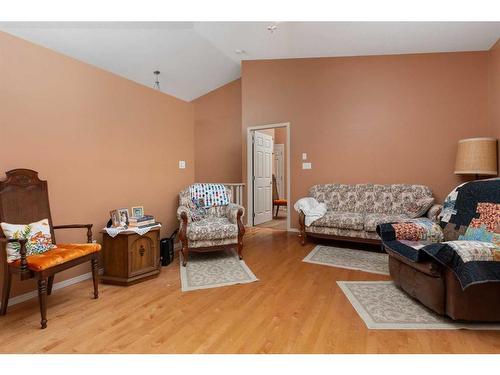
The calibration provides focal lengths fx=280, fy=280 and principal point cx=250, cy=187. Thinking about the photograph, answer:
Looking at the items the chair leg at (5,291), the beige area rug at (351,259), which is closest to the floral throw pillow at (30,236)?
the chair leg at (5,291)

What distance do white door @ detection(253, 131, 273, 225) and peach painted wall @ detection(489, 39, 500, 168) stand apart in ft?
12.1

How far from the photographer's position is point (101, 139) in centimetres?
299

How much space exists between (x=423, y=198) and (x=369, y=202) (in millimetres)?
703

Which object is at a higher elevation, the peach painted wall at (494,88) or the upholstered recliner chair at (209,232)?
the peach painted wall at (494,88)

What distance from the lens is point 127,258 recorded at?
2.66 m

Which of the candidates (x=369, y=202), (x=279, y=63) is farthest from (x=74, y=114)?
(x=369, y=202)

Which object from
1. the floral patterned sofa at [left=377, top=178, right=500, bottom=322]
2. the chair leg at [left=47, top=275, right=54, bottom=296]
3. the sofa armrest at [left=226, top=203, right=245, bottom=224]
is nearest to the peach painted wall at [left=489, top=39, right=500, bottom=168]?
the floral patterned sofa at [left=377, top=178, right=500, bottom=322]

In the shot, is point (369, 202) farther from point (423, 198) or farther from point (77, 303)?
point (77, 303)

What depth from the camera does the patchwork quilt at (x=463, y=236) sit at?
1.78m

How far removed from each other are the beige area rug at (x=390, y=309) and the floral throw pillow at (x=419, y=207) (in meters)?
1.56

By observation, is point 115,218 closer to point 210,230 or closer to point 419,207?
point 210,230

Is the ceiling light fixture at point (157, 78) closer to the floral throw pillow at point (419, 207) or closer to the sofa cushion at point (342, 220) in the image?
the sofa cushion at point (342, 220)

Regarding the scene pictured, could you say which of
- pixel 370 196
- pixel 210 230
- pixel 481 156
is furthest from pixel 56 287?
pixel 481 156

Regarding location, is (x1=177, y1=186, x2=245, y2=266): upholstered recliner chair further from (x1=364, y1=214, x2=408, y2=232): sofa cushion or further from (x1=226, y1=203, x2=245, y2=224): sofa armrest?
(x1=364, y1=214, x2=408, y2=232): sofa cushion
